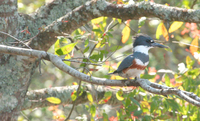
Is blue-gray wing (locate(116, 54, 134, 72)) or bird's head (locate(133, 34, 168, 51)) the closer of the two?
blue-gray wing (locate(116, 54, 134, 72))

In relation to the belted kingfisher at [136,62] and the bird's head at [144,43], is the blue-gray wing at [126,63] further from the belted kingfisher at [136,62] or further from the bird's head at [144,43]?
the bird's head at [144,43]

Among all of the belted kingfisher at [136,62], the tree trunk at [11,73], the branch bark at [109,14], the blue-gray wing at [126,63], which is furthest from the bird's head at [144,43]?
the tree trunk at [11,73]

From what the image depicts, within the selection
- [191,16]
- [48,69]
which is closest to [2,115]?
[191,16]

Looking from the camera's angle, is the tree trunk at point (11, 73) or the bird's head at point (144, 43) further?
the bird's head at point (144, 43)

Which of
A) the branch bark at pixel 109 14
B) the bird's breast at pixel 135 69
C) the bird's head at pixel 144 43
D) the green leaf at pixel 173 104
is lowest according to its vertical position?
the green leaf at pixel 173 104

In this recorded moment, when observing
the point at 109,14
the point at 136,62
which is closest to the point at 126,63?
the point at 136,62

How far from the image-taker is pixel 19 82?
2.57 m

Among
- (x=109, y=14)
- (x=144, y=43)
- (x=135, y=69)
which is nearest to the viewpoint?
(x=109, y=14)

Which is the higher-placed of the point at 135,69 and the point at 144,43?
the point at 144,43

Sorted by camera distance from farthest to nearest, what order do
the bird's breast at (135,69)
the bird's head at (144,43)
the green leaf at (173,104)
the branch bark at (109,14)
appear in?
1. the bird's head at (144,43)
2. the bird's breast at (135,69)
3. the green leaf at (173,104)
4. the branch bark at (109,14)

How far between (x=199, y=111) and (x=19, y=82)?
1.94 meters

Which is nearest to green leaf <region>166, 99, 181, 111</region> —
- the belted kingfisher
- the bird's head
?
the belted kingfisher

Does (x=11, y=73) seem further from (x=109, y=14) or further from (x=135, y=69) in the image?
(x=135, y=69)

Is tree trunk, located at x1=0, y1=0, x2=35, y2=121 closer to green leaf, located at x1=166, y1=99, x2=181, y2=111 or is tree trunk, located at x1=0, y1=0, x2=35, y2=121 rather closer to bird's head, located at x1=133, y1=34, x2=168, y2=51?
bird's head, located at x1=133, y1=34, x2=168, y2=51
